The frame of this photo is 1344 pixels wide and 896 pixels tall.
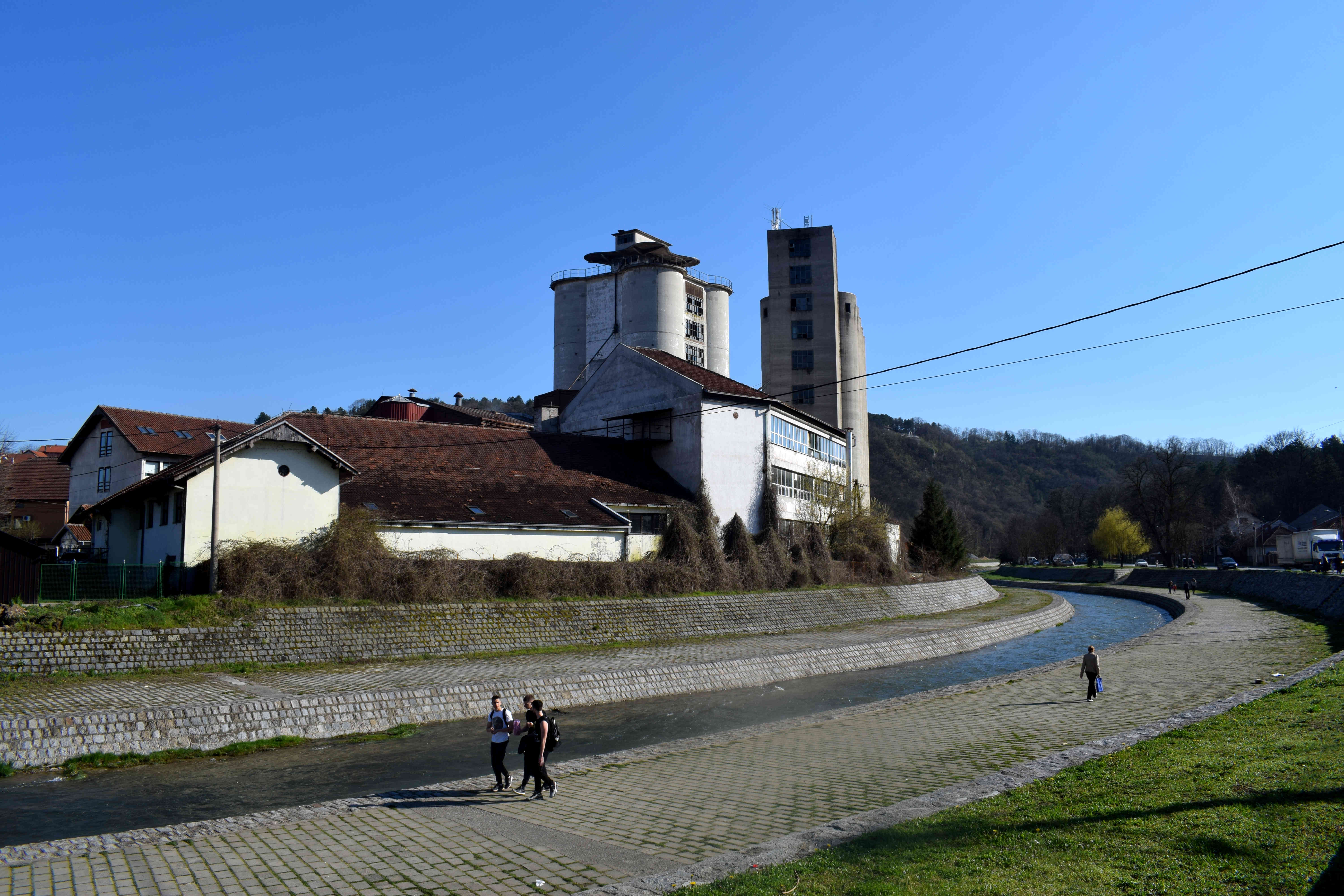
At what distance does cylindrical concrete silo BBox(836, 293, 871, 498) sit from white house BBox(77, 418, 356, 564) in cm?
4899

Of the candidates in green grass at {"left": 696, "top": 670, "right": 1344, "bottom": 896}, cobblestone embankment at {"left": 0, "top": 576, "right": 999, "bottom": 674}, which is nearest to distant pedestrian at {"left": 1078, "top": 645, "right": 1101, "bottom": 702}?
green grass at {"left": 696, "top": 670, "right": 1344, "bottom": 896}

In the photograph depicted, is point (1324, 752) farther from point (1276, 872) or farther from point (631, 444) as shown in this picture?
point (631, 444)

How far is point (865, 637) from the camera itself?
33.6 meters

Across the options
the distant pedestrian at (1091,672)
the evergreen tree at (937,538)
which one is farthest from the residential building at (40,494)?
the distant pedestrian at (1091,672)

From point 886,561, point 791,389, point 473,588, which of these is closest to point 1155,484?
point 791,389

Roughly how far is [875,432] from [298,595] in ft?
497

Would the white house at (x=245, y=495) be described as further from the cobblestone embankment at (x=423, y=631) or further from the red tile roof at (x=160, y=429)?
the red tile roof at (x=160, y=429)

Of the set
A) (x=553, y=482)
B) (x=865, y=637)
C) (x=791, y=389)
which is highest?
(x=791, y=389)

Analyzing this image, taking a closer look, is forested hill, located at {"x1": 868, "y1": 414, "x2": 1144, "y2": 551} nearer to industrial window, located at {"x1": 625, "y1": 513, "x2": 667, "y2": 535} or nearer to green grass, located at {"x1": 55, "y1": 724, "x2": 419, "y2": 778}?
industrial window, located at {"x1": 625, "y1": 513, "x2": 667, "y2": 535}

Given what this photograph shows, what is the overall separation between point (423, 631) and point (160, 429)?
2708 cm

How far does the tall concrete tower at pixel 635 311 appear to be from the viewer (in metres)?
76.1

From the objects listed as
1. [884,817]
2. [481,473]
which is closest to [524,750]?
[884,817]

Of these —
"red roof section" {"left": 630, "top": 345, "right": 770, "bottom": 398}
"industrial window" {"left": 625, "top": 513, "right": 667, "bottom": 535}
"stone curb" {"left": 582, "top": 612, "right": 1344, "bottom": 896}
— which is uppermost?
"red roof section" {"left": 630, "top": 345, "right": 770, "bottom": 398}

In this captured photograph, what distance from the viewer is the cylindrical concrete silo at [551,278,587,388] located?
79625mm
